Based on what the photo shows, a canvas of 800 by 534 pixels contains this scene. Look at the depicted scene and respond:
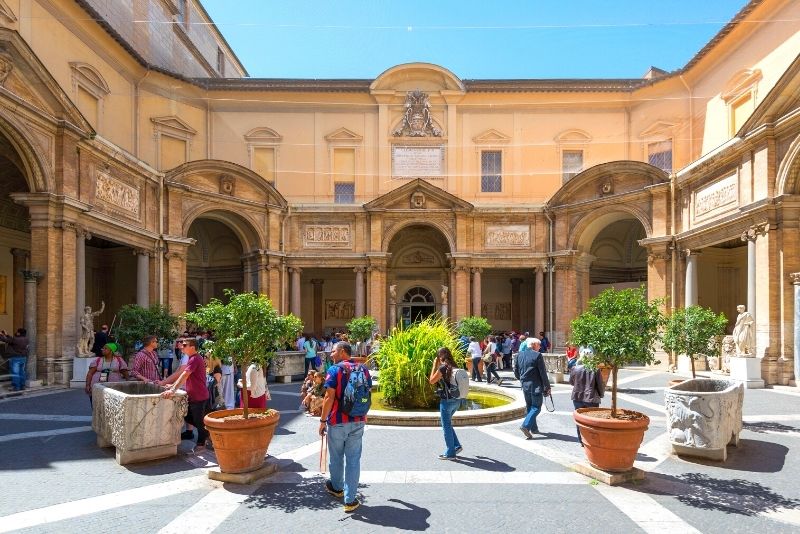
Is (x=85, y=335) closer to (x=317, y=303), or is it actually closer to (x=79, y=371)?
(x=79, y=371)

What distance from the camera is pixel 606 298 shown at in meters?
7.40

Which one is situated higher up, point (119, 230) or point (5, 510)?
point (119, 230)

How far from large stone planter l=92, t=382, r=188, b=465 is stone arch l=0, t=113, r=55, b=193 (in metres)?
9.46

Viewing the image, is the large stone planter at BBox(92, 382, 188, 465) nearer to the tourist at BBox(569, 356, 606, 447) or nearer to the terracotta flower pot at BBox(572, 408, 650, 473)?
the terracotta flower pot at BBox(572, 408, 650, 473)

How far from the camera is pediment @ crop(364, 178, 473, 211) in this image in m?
24.8

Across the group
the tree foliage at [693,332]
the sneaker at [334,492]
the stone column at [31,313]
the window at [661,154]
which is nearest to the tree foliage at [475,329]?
the tree foliage at [693,332]

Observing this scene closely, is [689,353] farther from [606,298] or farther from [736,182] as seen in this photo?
[736,182]

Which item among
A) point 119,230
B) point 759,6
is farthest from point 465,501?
point 759,6

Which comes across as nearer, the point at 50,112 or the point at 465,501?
the point at 465,501

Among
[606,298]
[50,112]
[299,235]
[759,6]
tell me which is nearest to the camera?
[606,298]

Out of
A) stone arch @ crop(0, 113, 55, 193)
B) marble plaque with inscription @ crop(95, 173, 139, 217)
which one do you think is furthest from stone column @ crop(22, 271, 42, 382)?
marble plaque with inscription @ crop(95, 173, 139, 217)

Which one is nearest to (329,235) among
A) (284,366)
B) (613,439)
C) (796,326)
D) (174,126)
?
(174,126)

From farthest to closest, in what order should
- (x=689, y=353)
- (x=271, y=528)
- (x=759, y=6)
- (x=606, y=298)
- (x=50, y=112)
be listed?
(x=759, y=6) < (x=50, y=112) < (x=689, y=353) < (x=606, y=298) < (x=271, y=528)

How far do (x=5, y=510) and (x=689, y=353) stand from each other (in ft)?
39.6
